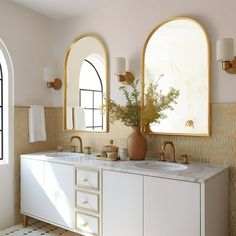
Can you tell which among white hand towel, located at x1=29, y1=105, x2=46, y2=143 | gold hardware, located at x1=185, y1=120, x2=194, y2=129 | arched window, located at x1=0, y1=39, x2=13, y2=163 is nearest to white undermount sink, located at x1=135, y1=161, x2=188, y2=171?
gold hardware, located at x1=185, y1=120, x2=194, y2=129

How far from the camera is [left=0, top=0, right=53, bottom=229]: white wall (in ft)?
9.52

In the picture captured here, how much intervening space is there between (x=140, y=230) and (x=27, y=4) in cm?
253

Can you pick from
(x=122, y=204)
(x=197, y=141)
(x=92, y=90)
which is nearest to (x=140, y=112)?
(x=197, y=141)

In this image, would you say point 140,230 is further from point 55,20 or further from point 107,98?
point 55,20

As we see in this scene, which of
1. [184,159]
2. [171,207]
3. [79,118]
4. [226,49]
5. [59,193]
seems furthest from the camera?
[79,118]

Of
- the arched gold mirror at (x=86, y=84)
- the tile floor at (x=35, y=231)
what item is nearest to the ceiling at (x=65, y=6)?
the arched gold mirror at (x=86, y=84)

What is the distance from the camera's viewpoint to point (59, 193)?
2602 millimetres

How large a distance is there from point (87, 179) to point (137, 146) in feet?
1.71

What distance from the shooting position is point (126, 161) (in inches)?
97.6

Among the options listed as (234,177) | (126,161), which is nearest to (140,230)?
(126,161)

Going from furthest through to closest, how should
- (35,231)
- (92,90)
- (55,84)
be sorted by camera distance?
1. (55,84)
2. (92,90)
3. (35,231)

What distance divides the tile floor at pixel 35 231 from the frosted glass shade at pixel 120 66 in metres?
1.64

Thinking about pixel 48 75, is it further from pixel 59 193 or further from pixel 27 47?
pixel 59 193

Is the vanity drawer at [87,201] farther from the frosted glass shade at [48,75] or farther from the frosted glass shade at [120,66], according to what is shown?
the frosted glass shade at [48,75]
